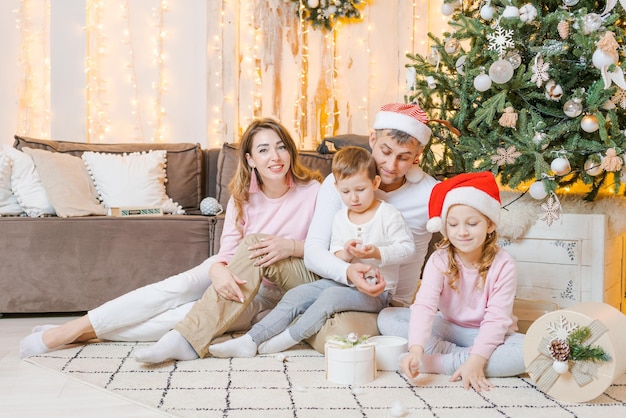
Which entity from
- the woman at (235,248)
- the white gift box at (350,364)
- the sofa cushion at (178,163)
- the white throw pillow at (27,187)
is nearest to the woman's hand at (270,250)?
the woman at (235,248)

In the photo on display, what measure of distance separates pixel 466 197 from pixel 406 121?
0.48m

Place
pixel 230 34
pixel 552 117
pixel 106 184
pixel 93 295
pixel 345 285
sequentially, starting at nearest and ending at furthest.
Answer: pixel 345 285
pixel 552 117
pixel 93 295
pixel 106 184
pixel 230 34

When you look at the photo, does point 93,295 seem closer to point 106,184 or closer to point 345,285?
point 106,184

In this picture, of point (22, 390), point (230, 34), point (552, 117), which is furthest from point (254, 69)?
point (22, 390)

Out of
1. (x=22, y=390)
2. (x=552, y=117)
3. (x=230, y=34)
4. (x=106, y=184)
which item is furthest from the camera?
(x=230, y=34)

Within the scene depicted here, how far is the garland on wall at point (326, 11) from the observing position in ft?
14.8

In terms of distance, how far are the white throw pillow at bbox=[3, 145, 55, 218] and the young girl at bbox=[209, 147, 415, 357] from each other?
1.46 metres

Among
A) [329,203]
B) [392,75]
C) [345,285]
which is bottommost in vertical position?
[345,285]

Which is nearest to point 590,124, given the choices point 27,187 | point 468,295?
point 468,295

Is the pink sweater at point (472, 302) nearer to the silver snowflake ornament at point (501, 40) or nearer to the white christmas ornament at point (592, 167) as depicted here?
the white christmas ornament at point (592, 167)

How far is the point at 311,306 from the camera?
2322mm

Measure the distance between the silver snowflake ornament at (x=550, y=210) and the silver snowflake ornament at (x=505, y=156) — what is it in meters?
0.21

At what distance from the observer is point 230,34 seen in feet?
14.8

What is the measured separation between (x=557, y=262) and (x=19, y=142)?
109 inches
